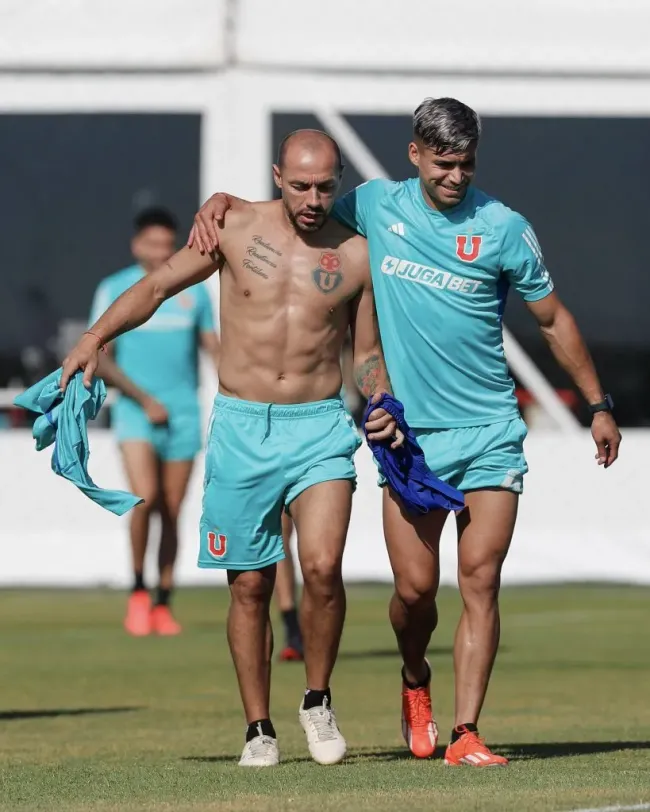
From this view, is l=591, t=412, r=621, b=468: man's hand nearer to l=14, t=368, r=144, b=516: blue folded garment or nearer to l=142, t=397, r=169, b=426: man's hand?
l=14, t=368, r=144, b=516: blue folded garment

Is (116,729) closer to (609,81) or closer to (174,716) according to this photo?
(174,716)

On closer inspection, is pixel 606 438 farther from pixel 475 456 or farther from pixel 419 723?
pixel 419 723

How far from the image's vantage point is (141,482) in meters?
13.3

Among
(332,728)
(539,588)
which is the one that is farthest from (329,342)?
(539,588)

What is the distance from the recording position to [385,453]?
7.50m

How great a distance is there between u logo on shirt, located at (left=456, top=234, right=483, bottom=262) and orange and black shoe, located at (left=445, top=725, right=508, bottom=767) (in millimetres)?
1613

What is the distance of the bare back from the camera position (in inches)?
298

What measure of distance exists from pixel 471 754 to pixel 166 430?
6376 millimetres

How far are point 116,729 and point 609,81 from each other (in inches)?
363

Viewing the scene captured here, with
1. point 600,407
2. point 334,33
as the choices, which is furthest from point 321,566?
point 334,33

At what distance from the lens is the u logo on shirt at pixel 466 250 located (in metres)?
7.56

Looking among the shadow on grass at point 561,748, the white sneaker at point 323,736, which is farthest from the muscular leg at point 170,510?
the white sneaker at point 323,736

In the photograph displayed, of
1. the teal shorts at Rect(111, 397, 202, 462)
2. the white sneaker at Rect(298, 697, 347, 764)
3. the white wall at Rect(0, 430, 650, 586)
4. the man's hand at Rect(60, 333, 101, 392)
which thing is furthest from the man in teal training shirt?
the white wall at Rect(0, 430, 650, 586)

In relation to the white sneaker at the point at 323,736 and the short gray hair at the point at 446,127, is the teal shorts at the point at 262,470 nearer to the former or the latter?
the white sneaker at the point at 323,736
